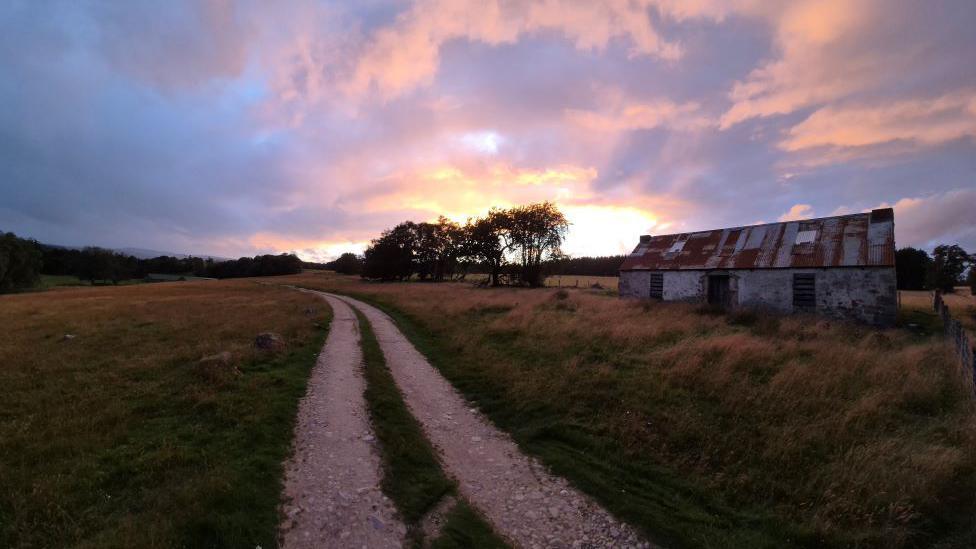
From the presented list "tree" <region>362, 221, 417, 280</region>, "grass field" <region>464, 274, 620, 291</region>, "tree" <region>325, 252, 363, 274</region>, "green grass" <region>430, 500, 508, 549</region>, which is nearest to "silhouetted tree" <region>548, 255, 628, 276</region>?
"grass field" <region>464, 274, 620, 291</region>

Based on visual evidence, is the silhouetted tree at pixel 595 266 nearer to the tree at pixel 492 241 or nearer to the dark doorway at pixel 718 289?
the tree at pixel 492 241

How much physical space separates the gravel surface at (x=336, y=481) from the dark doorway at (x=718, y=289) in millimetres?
24468

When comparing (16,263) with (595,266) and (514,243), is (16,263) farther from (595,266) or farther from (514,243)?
(595,266)

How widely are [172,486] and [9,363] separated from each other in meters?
12.7

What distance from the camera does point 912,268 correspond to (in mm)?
60094

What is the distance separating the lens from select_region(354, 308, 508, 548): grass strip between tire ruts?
14.3 feet

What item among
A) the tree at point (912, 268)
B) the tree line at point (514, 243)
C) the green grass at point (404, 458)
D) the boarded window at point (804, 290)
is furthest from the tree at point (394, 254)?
the tree at point (912, 268)

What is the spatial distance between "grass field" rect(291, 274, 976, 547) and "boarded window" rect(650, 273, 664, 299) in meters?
15.2

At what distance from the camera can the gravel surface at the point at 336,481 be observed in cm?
432

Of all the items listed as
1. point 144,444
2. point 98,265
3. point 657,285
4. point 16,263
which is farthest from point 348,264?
point 144,444

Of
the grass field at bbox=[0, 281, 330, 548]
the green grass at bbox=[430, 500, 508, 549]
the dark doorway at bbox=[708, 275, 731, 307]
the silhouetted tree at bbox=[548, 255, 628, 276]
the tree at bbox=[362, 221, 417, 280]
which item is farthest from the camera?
the silhouetted tree at bbox=[548, 255, 628, 276]

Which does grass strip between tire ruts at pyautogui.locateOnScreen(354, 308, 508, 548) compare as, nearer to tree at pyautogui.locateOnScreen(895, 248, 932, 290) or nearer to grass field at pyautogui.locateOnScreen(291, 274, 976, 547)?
grass field at pyautogui.locateOnScreen(291, 274, 976, 547)

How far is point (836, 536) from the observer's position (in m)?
4.35

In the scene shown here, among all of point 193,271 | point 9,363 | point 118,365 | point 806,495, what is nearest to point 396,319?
point 118,365
